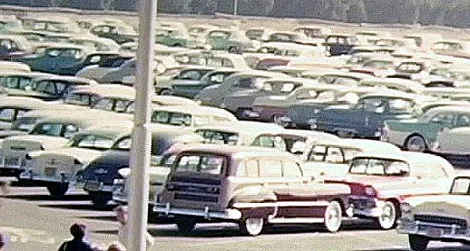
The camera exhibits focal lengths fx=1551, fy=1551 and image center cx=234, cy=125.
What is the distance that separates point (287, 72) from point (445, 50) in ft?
56.4

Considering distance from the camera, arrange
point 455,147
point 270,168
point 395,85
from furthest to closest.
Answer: point 395,85
point 455,147
point 270,168

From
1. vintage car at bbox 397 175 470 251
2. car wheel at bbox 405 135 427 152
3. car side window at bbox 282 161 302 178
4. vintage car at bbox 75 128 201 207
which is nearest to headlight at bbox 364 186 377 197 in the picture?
car side window at bbox 282 161 302 178

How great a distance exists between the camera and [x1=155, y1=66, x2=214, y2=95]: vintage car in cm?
4116

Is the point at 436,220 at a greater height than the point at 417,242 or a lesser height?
greater

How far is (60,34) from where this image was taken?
A: 56.1 metres

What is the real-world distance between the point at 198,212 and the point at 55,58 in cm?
2585

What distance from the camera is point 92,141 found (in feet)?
85.2

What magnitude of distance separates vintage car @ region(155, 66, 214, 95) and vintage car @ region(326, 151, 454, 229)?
54.0 ft

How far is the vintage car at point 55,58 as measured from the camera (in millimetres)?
46028

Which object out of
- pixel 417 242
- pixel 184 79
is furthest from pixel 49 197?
pixel 184 79

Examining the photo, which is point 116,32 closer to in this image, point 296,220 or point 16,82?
point 16,82

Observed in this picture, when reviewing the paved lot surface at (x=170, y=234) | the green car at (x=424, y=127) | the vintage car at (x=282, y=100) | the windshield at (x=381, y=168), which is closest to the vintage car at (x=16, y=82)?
the vintage car at (x=282, y=100)

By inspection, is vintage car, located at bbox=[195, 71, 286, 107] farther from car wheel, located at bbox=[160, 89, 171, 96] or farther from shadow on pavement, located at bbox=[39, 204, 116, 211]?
shadow on pavement, located at bbox=[39, 204, 116, 211]

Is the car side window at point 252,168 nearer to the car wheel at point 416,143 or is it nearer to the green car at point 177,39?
the car wheel at point 416,143
